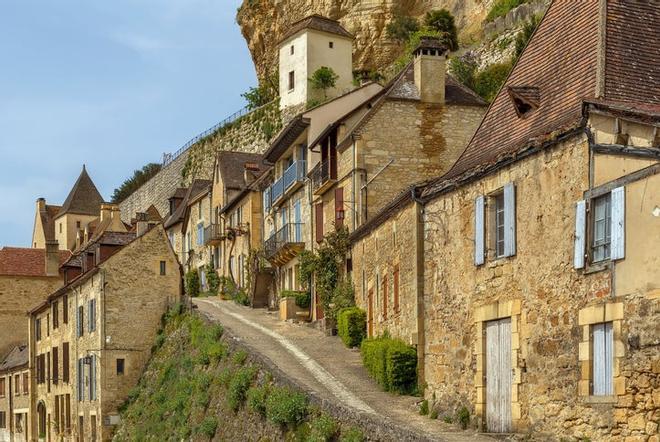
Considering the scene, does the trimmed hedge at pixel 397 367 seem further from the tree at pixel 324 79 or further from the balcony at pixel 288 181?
the tree at pixel 324 79

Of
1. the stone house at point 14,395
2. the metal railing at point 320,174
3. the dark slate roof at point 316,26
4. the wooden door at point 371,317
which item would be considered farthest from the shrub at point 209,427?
the dark slate roof at point 316,26

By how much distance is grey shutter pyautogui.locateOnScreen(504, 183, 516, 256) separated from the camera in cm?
1989

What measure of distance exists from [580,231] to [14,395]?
4296 centimetres

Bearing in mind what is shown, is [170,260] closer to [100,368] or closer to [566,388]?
[100,368]

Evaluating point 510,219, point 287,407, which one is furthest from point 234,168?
point 510,219

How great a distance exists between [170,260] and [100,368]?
463 centimetres

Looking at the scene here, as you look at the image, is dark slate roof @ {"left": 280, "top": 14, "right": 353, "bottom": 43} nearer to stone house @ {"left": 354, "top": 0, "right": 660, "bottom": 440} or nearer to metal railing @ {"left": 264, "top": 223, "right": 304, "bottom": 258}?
metal railing @ {"left": 264, "top": 223, "right": 304, "bottom": 258}

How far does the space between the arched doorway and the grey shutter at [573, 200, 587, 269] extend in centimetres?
3757

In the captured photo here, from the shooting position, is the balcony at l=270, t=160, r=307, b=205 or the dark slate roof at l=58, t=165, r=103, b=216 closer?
the balcony at l=270, t=160, r=307, b=205

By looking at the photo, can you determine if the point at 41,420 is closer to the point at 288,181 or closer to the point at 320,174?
the point at 288,181

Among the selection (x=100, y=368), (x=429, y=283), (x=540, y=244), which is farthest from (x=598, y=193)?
(x=100, y=368)

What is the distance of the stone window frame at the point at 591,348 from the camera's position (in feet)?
54.2

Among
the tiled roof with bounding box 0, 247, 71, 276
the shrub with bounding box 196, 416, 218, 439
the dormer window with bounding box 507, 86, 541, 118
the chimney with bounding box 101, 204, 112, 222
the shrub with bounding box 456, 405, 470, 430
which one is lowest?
the shrub with bounding box 196, 416, 218, 439

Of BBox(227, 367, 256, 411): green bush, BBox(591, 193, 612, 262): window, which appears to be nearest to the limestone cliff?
BBox(227, 367, 256, 411): green bush
